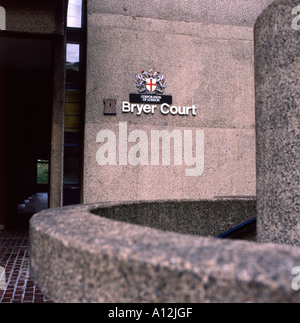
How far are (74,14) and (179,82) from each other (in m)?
3.34

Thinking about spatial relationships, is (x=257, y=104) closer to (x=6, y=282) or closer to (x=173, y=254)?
(x=173, y=254)

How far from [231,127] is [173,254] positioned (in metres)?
8.80

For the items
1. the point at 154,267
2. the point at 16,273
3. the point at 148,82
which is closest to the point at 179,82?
the point at 148,82

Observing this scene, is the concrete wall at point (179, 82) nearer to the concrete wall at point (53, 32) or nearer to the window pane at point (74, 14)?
the concrete wall at point (53, 32)

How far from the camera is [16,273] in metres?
5.38

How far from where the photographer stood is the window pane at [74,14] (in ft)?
30.9

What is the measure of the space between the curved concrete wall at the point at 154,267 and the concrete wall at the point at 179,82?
7.48m

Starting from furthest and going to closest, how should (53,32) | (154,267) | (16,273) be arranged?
(53,32) < (16,273) < (154,267)

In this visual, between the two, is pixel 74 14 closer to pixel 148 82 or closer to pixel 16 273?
pixel 148 82

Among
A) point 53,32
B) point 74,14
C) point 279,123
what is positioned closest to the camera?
point 279,123

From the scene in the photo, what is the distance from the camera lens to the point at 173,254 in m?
0.91

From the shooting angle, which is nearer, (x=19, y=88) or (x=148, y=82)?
(x=148, y=82)
